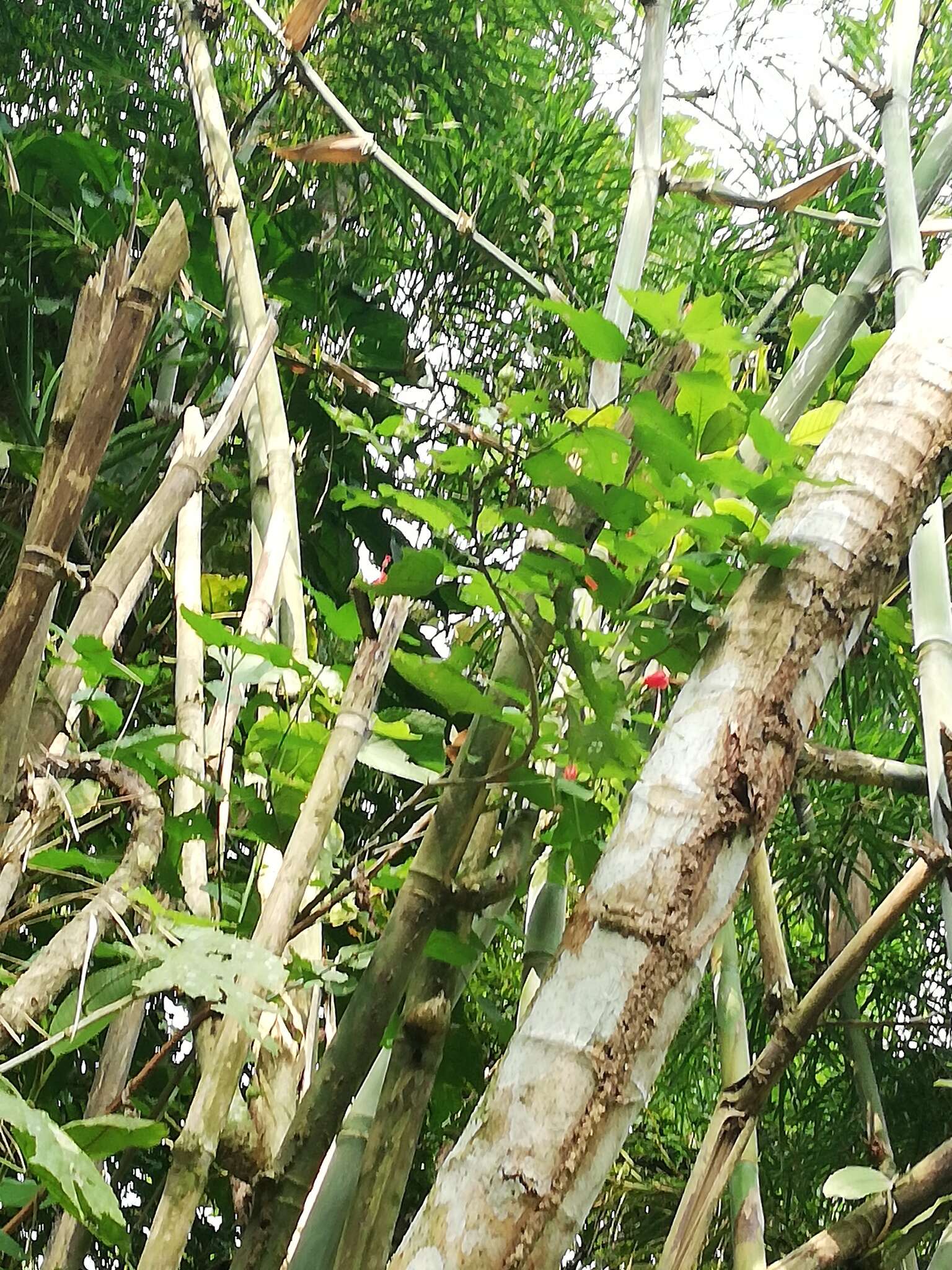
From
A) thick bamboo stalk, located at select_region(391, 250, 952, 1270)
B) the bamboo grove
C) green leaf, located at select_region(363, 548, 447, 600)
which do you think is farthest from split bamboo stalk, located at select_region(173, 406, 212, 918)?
thick bamboo stalk, located at select_region(391, 250, 952, 1270)

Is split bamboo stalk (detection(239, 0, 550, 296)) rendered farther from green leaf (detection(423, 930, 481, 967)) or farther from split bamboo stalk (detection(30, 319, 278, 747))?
green leaf (detection(423, 930, 481, 967))

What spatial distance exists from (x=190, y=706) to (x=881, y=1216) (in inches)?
15.4

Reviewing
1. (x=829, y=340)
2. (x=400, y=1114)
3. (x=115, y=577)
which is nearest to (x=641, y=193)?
(x=829, y=340)

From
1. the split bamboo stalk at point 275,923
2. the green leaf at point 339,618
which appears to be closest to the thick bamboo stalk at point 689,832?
the split bamboo stalk at point 275,923

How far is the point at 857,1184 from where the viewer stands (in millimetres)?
418

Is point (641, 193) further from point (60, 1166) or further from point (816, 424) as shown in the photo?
point (60, 1166)

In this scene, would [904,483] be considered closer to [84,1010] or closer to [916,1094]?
[84,1010]

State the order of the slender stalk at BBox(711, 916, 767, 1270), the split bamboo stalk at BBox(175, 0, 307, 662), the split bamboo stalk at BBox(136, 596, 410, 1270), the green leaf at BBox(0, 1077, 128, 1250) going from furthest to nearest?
1. the split bamboo stalk at BBox(175, 0, 307, 662)
2. the slender stalk at BBox(711, 916, 767, 1270)
3. the split bamboo stalk at BBox(136, 596, 410, 1270)
4. the green leaf at BBox(0, 1077, 128, 1250)

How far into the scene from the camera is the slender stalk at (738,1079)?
45 centimetres

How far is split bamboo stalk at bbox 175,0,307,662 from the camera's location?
590 mm

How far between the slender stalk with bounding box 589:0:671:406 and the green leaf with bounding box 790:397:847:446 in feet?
0.28

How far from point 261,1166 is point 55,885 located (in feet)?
1.25

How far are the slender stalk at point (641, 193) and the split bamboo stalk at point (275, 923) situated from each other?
14cm

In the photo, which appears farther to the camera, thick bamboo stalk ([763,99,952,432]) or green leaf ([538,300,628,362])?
thick bamboo stalk ([763,99,952,432])
